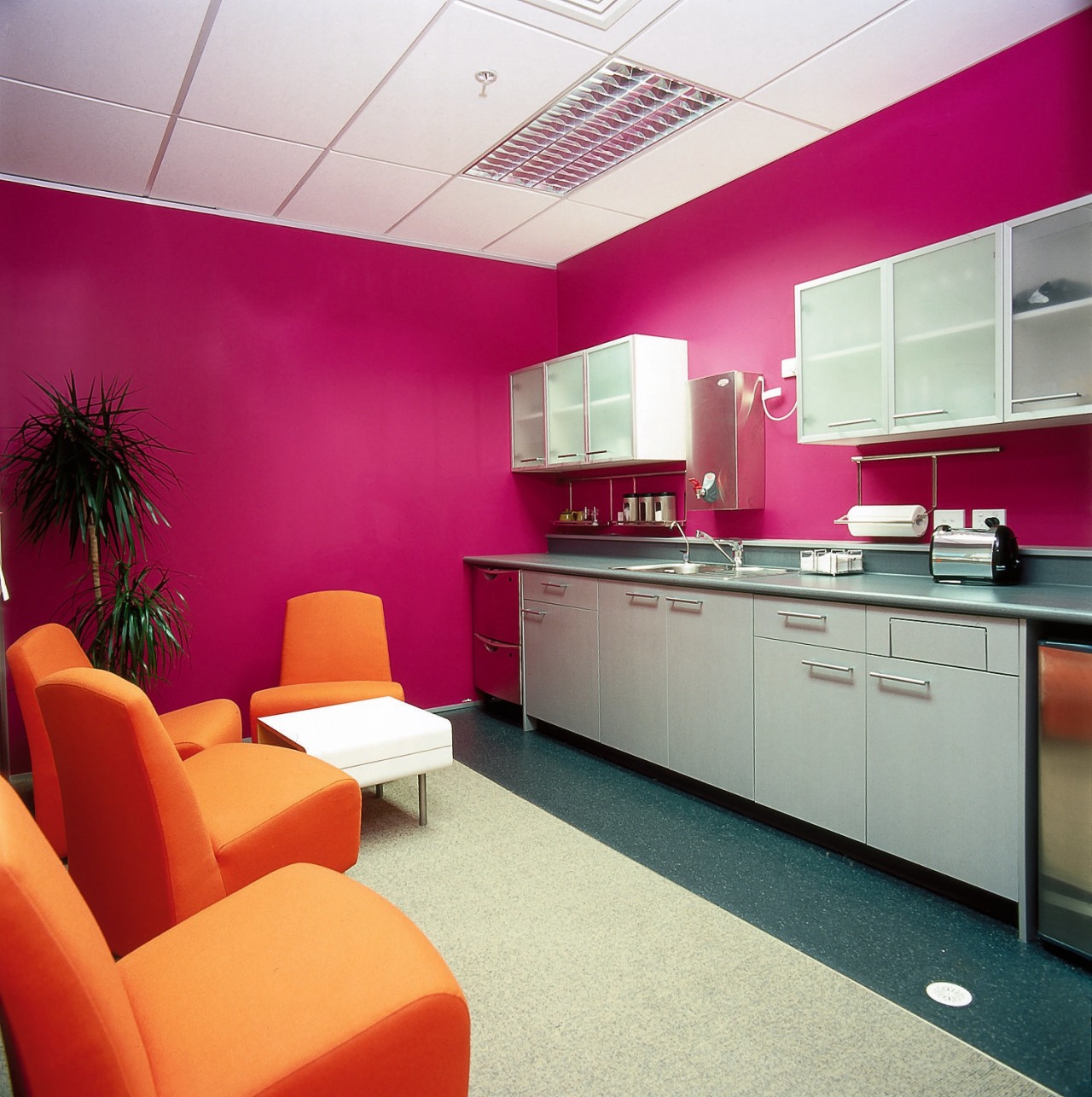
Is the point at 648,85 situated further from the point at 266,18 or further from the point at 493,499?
the point at 493,499

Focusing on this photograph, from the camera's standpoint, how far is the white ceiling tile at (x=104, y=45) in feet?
8.03

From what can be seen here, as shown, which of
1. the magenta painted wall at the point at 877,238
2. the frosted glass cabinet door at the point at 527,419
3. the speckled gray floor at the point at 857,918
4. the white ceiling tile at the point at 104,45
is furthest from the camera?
the frosted glass cabinet door at the point at 527,419

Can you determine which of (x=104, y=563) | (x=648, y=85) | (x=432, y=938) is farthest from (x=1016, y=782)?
(x=104, y=563)

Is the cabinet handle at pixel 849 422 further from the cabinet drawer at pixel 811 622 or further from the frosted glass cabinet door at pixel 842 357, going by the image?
the cabinet drawer at pixel 811 622

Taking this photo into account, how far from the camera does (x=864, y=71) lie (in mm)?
2881

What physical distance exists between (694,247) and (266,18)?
234 centimetres

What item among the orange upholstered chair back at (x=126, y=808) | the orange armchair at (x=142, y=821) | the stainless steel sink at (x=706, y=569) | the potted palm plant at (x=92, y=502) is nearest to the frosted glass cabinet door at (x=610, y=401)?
the stainless steel sink at (x=706, y=569)

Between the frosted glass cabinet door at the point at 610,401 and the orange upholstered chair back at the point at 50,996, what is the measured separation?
3.41 metres

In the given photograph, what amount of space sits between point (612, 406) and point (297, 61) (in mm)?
2153

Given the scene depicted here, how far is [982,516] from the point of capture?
2.89 meters

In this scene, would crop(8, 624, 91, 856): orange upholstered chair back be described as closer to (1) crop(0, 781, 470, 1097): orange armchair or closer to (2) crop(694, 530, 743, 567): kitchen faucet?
(1) crop(0, 781, 470, 1097): orange armchair

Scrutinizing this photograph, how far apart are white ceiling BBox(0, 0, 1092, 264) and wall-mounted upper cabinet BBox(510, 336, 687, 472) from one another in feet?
2.74

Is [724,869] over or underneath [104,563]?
underneath

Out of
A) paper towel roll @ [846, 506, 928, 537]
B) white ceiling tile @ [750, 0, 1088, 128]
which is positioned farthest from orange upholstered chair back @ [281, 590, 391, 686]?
white ceiling tile @ [750, 0, 1088, 128]
